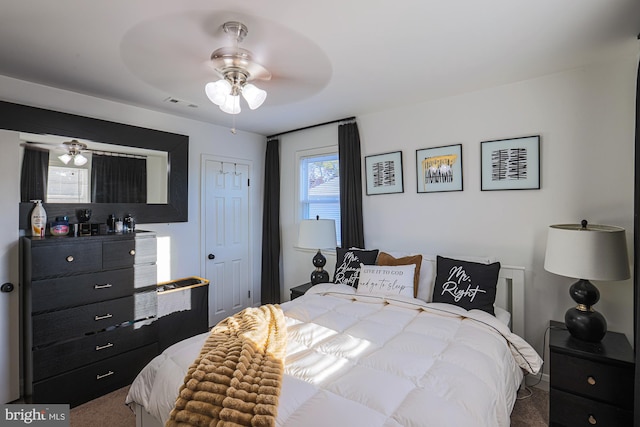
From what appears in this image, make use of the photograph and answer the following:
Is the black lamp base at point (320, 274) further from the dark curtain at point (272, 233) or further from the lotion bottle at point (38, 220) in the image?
the lotion bottle at point (38, 220)

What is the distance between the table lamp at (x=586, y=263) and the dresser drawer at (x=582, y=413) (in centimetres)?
36

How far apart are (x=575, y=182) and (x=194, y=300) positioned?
3400 mm

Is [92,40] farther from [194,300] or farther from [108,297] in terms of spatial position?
[194,300]

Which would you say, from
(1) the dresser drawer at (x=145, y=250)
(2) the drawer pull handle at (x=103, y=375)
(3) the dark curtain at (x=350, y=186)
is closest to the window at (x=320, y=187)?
(3) the dark curtain at (x=350, y=186)

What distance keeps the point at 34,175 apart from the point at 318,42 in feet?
7.86

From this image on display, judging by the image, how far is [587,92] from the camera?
221 cm

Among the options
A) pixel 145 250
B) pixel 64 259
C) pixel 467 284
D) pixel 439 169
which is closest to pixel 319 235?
pixel 439 169

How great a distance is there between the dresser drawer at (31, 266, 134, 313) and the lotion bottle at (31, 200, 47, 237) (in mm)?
432

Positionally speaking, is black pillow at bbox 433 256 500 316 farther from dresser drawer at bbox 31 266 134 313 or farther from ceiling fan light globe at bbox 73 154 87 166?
ceiling fan light globe at bbox 73 154 87 166

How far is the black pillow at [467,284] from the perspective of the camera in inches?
85.9

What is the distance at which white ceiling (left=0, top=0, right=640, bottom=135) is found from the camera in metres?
1.56

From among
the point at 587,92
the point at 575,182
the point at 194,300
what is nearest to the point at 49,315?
the point at 194,300

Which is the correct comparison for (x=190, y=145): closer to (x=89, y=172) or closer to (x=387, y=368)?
(x=89, y=172)

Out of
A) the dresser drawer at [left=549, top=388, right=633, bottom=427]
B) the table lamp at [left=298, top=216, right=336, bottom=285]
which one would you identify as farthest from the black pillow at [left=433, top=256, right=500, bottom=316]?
the table lamp at [left=298, top=216, right=336, bottom=285]
